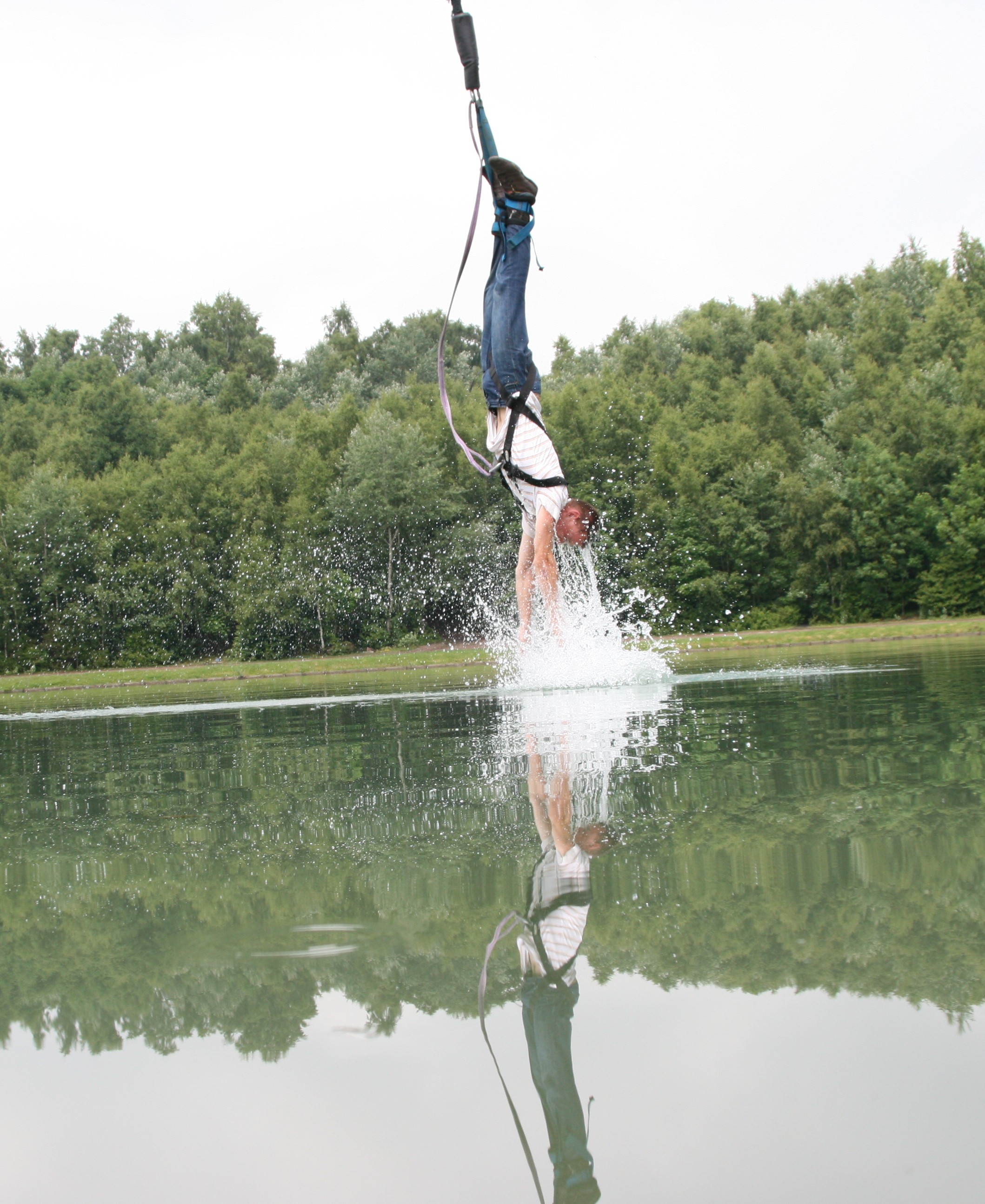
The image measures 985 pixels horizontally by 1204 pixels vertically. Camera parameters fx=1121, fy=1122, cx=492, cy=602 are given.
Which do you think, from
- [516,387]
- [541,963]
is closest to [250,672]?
[516,387]

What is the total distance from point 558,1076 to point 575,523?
7436 mm

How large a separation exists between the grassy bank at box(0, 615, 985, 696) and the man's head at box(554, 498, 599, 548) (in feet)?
40.8

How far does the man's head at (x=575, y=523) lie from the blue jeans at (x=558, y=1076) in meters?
7.05

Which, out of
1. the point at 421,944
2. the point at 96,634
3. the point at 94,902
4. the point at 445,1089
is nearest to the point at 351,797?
the point at 94,902

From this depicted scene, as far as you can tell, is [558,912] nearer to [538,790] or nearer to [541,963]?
[541,963]

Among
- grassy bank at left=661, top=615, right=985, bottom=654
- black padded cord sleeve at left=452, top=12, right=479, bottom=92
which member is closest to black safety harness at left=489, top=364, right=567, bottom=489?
black padded cord sleeve at left=452, top=12, right=479, bottom=92

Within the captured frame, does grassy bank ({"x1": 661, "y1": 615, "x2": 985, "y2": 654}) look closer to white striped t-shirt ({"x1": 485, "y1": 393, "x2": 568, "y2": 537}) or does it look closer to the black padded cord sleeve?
white striped t-shirt ({"x1": 485, "y1": 393, "x2": 568, "y2": 537})

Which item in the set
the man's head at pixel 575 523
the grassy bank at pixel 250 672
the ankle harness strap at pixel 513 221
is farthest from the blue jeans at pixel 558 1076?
the grassy bank at pixel 250 672

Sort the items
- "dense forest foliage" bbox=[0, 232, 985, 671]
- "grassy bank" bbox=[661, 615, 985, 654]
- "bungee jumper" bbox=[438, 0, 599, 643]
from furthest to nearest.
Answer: "dense forest foliage" bbox=[0, 232, 985, 671] < "grassy bank" bbox=[661, 615, 985, 654] < "bungee jumper" bbox=[438, 0, 599, 643]

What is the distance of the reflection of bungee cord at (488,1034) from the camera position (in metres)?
1.31

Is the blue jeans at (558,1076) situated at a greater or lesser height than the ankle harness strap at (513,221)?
lesser

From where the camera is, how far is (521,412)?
27.4 ft

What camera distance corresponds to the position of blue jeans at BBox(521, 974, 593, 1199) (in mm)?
1313

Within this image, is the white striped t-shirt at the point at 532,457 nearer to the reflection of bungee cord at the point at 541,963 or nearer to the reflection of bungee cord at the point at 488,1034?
the reflection of bungee cord at the point at 541,963
